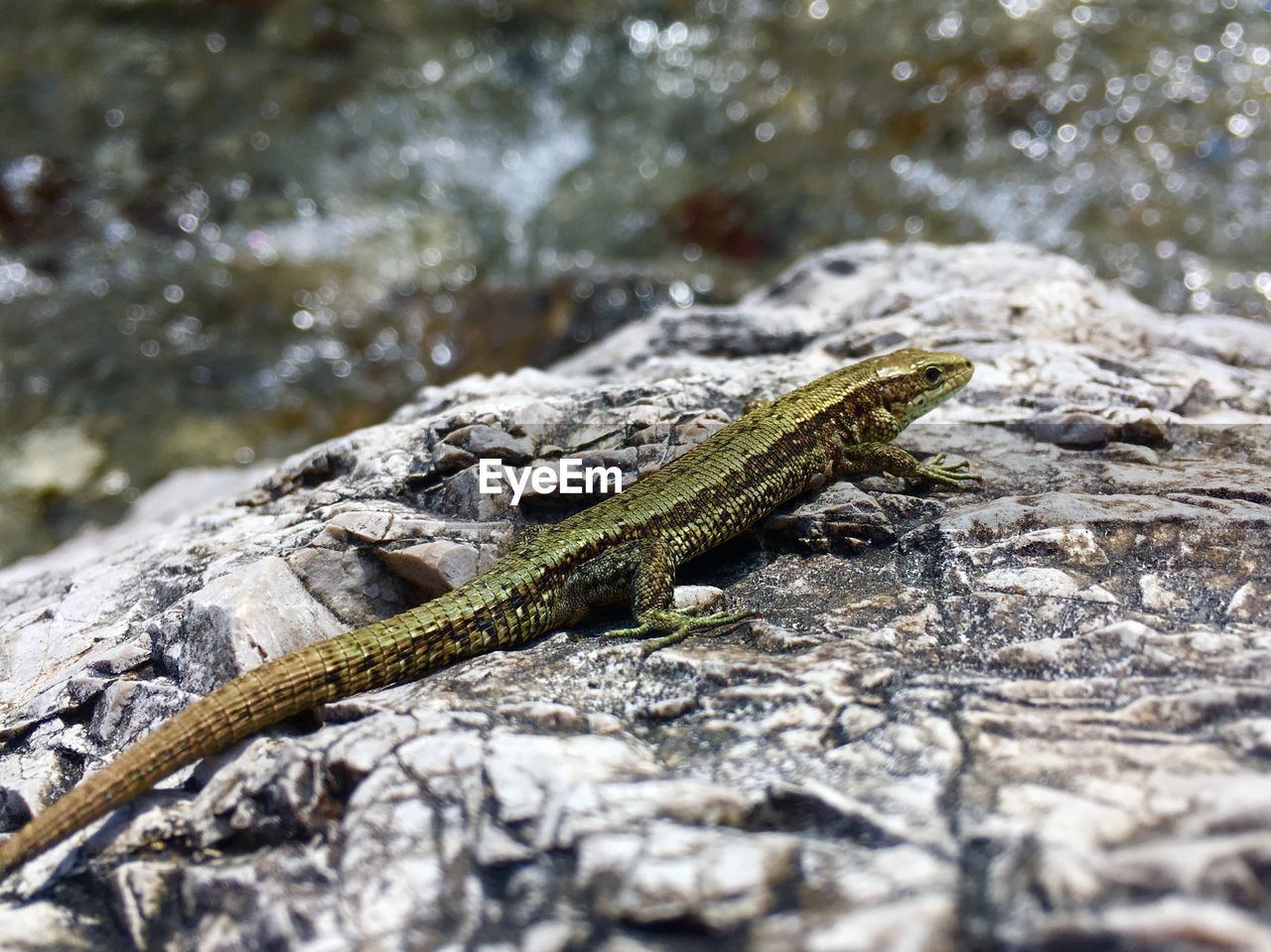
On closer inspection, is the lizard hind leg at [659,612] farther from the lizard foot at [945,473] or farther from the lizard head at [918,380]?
the lizard head at [918,380]

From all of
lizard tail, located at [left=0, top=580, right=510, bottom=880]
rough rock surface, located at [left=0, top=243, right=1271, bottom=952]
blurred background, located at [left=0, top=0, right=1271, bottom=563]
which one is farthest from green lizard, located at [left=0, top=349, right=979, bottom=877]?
blurred background, located at [left=0, top=0, right=1271, bottom=563]

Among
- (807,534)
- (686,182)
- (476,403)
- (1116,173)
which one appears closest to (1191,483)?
(807,534)

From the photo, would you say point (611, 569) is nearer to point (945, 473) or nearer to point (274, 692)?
point (274, 692)

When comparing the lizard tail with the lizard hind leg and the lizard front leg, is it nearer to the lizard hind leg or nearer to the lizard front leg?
the lizard hind leg

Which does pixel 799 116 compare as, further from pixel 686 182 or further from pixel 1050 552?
pixel 1050 552

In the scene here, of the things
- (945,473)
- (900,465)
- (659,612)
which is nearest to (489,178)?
(900,465)

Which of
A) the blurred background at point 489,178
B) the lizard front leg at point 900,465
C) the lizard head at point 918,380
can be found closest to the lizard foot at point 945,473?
the lizard front leg at point 900,465
